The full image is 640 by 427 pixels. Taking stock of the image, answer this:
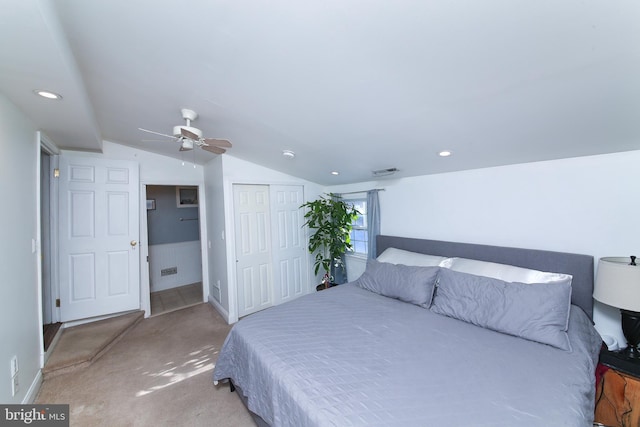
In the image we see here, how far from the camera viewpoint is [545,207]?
216cm

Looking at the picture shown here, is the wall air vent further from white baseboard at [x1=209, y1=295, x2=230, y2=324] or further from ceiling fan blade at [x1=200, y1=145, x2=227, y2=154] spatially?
white baseboard at [x1=209, y1=295, x2=230, y2=324]

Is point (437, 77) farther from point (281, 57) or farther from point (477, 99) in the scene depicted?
point (281, 57)

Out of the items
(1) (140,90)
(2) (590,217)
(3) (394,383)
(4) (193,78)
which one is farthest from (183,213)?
(2) (590,217)

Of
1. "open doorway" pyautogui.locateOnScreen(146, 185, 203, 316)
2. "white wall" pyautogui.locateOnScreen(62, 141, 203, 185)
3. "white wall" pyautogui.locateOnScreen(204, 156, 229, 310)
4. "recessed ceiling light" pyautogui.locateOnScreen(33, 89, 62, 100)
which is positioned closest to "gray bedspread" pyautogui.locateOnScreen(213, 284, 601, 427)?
"white wall" pyautogui.locateOnScreen(204, 156, 229, 310)

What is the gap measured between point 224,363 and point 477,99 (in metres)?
2.64

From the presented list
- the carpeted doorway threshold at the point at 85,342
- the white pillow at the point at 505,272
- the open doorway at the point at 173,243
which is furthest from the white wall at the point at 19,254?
the white pillow at the point at 505,272

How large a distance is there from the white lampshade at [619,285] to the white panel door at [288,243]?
130 inches

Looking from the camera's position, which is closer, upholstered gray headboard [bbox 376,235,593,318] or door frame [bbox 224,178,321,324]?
upholstered gray headboard [bbox 376,235,593,318]

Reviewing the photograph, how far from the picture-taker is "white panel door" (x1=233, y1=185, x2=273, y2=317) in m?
3.48

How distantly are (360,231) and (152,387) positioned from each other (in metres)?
3.07

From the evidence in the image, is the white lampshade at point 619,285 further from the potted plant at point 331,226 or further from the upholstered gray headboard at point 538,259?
the potted plant at point 331,226

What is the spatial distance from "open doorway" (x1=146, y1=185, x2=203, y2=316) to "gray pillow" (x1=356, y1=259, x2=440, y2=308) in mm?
3214

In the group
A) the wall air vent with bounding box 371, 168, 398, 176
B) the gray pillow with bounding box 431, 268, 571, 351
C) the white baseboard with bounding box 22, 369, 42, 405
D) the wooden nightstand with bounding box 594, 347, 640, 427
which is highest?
the wall air vent with bounding box 371, 168, 398, 176

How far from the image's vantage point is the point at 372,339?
173 cm
